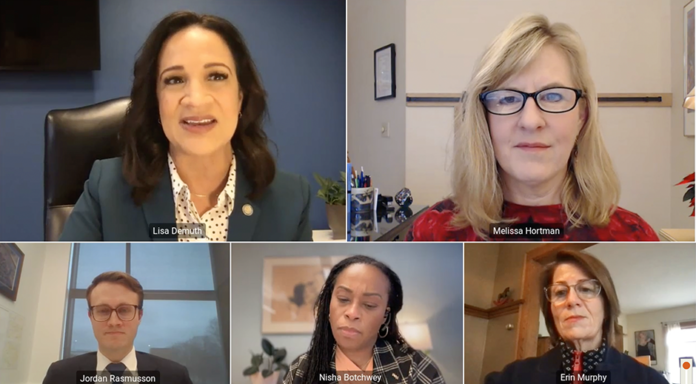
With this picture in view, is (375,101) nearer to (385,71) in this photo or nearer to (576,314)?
(385,71)

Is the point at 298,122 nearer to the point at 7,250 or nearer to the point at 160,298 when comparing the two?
the point at 160,298

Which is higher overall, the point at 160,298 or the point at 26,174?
the point at 26,174

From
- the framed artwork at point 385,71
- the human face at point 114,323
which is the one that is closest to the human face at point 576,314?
the framed artwork at point 385,71

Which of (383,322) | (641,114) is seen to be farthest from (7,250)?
(641,114)

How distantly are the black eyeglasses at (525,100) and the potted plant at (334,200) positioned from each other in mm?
428

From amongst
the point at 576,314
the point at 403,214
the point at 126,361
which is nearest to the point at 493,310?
Result: the point at 576,314

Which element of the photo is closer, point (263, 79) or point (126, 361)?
point (263, 79)

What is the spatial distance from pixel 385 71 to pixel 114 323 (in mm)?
1004

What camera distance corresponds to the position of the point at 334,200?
180cm

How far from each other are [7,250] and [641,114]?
174 centimetres

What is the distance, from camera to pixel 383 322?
6.02ft

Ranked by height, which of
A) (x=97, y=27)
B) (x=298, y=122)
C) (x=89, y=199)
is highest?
(x=97, y=27)

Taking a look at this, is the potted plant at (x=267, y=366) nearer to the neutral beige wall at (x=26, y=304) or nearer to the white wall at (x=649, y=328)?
the neutral beige wall at (x=26, y=304)

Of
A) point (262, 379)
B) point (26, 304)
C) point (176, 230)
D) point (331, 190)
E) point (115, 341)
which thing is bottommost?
point (262, 379)
